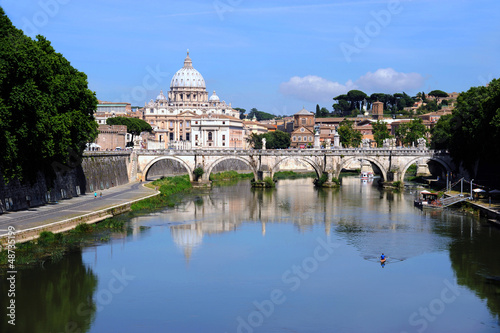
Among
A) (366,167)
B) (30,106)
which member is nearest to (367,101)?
(366,167)

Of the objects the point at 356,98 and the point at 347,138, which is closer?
the point at 347,138

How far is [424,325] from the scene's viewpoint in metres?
24.3

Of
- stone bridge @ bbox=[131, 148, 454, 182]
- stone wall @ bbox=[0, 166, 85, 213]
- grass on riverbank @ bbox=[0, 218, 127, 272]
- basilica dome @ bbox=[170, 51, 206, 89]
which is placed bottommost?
grass on riverbank @ bbox=[0, 218, 127, 272]

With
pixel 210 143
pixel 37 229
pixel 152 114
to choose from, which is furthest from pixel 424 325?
pixel 152 114

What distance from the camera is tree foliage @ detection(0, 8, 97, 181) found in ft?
118

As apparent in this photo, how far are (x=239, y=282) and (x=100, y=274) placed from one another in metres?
6.23

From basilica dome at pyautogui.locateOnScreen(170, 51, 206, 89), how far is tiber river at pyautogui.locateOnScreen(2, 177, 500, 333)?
138 m

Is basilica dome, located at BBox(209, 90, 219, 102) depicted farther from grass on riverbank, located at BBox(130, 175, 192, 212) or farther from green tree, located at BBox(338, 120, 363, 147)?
grass on riverbank, located at BBox(130, 175, 192, 212)

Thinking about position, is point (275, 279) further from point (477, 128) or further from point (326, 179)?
point (326, 179)

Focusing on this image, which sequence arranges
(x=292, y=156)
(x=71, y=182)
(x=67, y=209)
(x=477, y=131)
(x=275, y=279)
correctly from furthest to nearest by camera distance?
(x=292, y=156) < (x=477, y=131) < (x=71, y=182) < (x=67, y=209) < (x=275, y=279)

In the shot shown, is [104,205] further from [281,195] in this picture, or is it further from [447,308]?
[447,308]

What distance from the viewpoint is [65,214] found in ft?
133

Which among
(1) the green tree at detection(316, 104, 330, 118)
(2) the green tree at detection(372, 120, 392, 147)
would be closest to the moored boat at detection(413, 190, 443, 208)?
(2) the green tree at detection(372, 120, 392, 147)

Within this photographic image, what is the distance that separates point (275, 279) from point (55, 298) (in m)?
9.30
